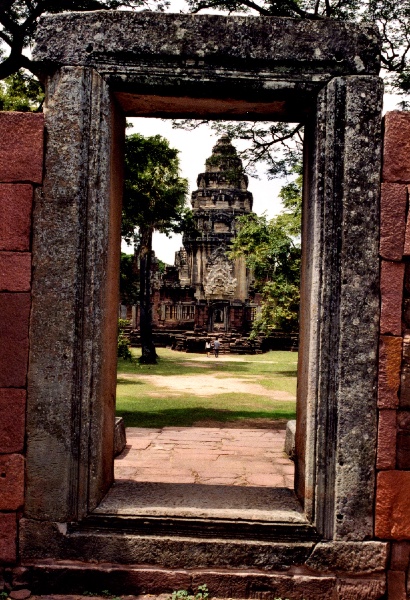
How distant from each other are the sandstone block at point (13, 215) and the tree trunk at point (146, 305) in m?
15.9

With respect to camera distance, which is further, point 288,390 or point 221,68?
point 288,390

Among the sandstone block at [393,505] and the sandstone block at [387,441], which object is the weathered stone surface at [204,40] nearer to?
the sandstone block at [387,441]

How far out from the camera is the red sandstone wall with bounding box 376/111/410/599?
3.08 meters

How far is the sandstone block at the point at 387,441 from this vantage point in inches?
121

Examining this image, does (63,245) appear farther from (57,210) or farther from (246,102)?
(246,102)

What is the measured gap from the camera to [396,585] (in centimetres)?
308

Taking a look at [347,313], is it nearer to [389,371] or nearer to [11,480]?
[389,371]

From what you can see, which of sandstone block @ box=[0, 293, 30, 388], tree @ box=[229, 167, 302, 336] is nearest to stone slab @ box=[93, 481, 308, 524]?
sandstone block @ box=[0, 293, 30, 388]

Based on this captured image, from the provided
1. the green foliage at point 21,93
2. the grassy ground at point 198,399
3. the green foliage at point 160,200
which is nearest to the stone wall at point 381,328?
the grassy ground at point 198,399

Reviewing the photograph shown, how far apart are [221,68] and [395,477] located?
2.59 meters

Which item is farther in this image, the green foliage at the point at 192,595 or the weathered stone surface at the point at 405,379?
the weathered stone surface at the point at 405,379

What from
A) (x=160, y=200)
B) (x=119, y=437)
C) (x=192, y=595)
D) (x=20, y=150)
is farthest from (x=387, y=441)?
(x=160, y=200)

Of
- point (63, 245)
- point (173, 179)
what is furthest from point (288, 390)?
point (63, 245)

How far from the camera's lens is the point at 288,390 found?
1244 centimetres
